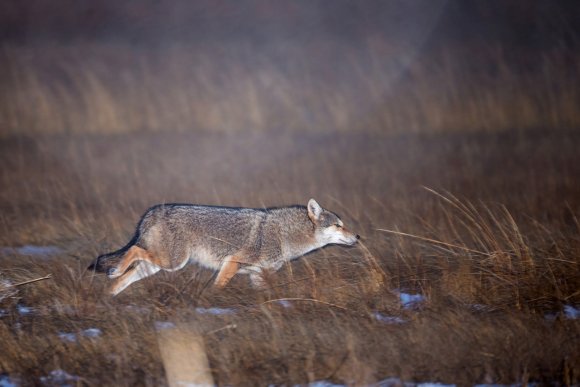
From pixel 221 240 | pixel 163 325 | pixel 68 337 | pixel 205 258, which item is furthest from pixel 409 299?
pixel 68 337

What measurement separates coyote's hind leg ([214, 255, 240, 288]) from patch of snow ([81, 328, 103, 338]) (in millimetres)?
1356

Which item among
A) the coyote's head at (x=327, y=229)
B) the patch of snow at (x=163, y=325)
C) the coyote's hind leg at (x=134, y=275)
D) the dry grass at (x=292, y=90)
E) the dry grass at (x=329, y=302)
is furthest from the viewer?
the dry grass at (x=292, y=90)

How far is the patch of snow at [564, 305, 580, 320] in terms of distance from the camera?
672 cm

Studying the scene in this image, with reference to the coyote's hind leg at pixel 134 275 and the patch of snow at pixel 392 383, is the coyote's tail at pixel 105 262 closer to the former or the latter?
the coyote's hind leg at pixel 134 275

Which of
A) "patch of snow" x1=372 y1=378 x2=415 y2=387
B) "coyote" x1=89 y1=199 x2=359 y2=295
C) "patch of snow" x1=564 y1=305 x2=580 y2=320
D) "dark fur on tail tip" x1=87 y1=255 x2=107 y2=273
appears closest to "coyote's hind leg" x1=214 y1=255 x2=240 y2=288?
"coyote" x1=89 y1=199 x2=359 y2=295

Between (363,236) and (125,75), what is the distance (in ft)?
43.7

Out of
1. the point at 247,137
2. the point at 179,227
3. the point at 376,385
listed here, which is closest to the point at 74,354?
the point at 179,227

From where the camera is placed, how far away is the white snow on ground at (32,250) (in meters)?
8.88

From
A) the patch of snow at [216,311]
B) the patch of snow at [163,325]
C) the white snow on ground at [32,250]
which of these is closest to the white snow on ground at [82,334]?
the patch of snow at [163,325]

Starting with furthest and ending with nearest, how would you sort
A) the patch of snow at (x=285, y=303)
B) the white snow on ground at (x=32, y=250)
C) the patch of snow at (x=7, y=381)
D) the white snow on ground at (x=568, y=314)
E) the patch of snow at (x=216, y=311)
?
the white snow on ground at (x=32, y=250)
the patch of snow at (x=285, y=303)
the patch of snow at (x=216, y=311)
the white snow on ground at (x=568, y=314)
the patch of snow at (x=7, y=381)

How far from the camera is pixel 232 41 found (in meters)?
24.1

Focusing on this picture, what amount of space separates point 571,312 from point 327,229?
2.61m

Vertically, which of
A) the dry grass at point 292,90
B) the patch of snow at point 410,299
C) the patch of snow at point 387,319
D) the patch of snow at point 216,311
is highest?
the dry grass at point 292,90

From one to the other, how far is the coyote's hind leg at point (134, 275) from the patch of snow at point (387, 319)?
224 centimetres
